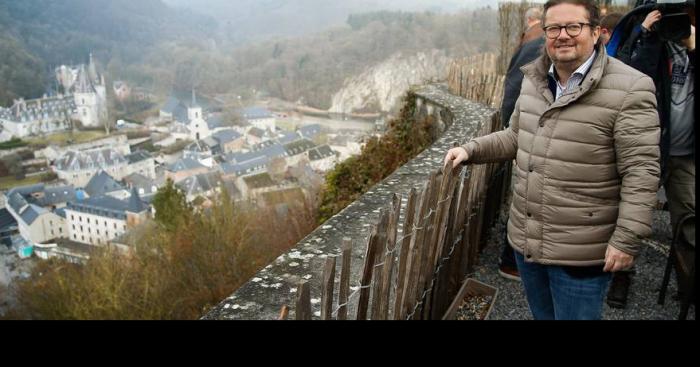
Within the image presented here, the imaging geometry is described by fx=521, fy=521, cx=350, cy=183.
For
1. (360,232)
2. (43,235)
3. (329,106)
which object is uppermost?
(360,232)

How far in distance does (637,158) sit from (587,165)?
0.16 metres

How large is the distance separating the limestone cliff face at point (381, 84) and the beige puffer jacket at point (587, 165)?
51.9 metres

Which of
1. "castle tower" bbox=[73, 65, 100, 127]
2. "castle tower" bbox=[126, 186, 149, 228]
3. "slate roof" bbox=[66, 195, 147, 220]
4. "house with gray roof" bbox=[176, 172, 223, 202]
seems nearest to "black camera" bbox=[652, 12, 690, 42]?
"castle tower" bbox=[126, 186, 149, 228]

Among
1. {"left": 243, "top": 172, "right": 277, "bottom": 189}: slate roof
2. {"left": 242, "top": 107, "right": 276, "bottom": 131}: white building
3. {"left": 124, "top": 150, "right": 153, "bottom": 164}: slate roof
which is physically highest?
{"left": 242, "top": 107, "right": 276, "bottom": 131}: white building

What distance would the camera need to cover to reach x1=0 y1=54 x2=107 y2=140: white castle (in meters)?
58.2

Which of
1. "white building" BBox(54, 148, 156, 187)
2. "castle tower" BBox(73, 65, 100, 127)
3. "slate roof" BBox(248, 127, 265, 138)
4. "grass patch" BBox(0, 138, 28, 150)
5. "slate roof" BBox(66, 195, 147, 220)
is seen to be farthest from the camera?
"castle tower" BBox(73, 65, 100, 127)

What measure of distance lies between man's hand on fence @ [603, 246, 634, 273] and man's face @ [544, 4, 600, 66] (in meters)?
0.66

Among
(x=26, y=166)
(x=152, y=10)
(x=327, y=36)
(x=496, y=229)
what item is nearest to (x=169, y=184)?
(x=496, y=229)

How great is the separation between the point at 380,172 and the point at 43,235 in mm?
35688

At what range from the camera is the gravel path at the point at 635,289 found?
3164 mm

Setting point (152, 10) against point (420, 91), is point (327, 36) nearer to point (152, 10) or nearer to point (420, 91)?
point (152, 10)

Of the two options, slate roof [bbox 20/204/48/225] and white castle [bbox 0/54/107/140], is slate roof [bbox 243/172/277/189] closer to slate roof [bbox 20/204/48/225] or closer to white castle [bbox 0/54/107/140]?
slate roof [bbox 20/204/48/225]

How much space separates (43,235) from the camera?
35438mm

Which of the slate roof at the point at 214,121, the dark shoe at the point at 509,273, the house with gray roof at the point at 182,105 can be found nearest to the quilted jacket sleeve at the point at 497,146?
the dark shoe at the point at 509,273
